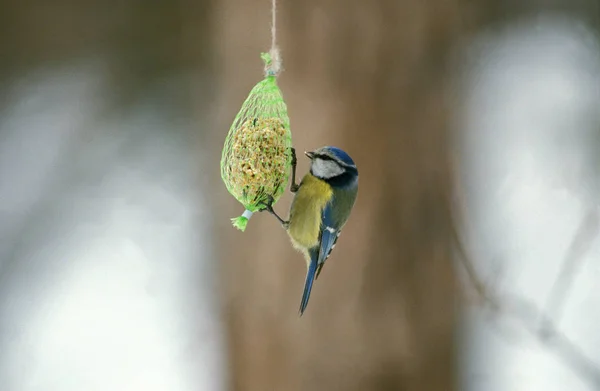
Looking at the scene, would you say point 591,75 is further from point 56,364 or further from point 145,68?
point 56,364

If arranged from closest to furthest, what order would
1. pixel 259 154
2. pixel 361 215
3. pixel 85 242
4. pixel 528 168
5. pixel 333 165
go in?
pixel 259 154 → pixel 333 165 → pixel 361 215 → pixel 528 168 → pixel 85 242

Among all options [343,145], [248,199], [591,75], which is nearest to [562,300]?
[591,75]

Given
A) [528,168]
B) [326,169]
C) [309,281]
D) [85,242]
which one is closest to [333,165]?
[326,169]

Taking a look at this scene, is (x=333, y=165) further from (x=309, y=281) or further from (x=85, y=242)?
(x=85, y=242)

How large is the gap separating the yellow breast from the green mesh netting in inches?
3.9

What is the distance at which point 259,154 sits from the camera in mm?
1198

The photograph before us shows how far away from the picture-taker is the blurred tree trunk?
1.53m

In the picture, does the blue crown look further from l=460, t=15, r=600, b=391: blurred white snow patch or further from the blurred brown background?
l=460, t=15, r=600, b=391: blurred white snow patch

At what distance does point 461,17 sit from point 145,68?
38.9 inches

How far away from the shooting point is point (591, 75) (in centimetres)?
185

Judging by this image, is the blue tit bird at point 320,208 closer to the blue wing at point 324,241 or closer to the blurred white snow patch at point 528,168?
the blue wing at point 324,241

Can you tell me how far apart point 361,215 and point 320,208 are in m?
0.26

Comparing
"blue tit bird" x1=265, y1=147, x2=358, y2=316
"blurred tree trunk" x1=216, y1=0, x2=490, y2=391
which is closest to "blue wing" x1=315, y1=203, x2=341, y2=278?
"blue tit bird" x1=265, y1=147, x2=358, y2=316

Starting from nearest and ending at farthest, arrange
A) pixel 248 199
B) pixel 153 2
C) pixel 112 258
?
pixel 248 199
pixel 153 2
pixel 112 258
